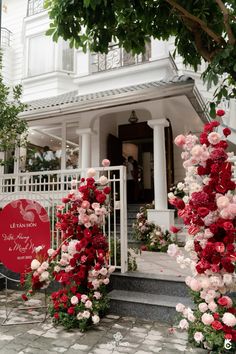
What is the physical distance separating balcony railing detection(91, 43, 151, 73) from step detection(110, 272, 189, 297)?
22.0ft

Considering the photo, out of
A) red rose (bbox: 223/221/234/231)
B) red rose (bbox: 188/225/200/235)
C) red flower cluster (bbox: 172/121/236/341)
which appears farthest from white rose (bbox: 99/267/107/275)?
red rose (bbox: 223/221/234/231)

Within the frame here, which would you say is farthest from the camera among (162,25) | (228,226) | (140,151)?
(140,151)

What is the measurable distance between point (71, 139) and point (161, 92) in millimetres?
4853

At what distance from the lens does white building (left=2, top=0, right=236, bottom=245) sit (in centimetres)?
768

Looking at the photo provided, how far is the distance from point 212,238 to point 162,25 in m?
3.12

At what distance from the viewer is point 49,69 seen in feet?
42.1

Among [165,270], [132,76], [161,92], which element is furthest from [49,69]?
[165,270]

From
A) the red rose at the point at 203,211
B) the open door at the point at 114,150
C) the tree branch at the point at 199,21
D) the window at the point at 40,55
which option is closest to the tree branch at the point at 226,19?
the tree branch at the point at 199,21

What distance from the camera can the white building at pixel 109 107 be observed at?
302 inches

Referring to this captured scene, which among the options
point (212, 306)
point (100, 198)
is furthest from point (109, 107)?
point (212, 306)

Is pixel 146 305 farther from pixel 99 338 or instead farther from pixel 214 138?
pixel 214 138

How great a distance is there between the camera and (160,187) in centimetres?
765

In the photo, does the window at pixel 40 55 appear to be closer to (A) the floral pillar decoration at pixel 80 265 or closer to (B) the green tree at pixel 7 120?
(B) the green tree at pixel 7 120

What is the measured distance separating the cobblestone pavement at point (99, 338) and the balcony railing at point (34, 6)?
45.7 feet
